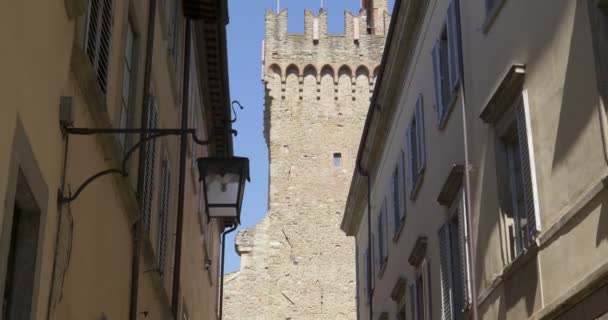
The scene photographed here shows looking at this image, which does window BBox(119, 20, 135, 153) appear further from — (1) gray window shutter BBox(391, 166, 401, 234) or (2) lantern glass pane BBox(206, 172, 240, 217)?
(1) gray window shutter BBox(391, 166, 401, 234)

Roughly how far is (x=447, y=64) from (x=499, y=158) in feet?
11.7

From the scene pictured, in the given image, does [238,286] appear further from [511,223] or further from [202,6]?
[511,223]

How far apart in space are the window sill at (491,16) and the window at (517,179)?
3.83ft

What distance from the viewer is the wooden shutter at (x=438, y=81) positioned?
14.3 m

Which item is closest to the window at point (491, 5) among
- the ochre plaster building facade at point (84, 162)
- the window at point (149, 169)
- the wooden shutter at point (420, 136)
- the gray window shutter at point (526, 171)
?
the gray window shutter at point (526, 171)

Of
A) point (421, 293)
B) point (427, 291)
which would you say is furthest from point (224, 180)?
point (421, 293)

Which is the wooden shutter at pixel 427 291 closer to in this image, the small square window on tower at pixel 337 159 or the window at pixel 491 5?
the window at pixel 491 5

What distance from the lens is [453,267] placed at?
13.4 meters

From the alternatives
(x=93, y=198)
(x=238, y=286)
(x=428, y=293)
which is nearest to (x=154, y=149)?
(x=93, y=198)

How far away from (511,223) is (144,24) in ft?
14.4

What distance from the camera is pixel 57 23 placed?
6.43 m

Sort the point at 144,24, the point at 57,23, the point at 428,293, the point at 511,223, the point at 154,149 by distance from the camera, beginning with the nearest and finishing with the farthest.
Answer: the point at 57,23
the point at 511,223
the point at 144,24
the point at 154,149
the point at 428,293

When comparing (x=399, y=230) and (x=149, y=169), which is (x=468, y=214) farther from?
(x=399, y=230)

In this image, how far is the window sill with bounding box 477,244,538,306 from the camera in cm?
942
